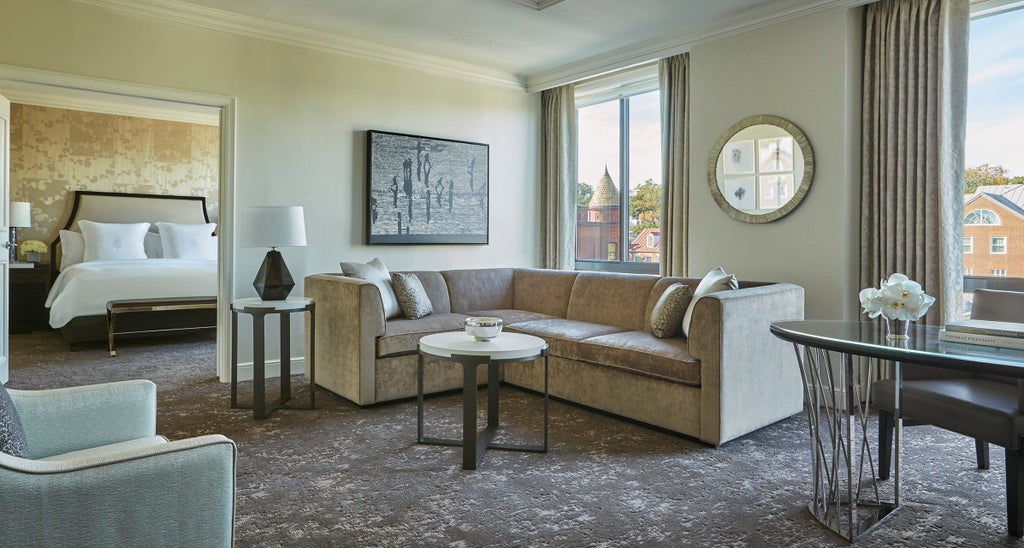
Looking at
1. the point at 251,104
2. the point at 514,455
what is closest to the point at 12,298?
the point at 251,104

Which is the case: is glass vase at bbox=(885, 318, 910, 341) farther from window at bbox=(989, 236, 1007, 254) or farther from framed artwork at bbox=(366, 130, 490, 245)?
framed artwork at bbox=(366, 130, 490, 245)

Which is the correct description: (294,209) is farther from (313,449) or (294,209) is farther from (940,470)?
(940,470)

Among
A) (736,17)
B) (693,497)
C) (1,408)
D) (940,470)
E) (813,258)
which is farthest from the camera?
(736,17)

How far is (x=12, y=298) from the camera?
6664 millimetres

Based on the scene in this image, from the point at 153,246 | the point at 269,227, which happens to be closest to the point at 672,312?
the point at 269,227

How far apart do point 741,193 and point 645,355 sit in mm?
1655

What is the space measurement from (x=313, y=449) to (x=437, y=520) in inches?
41.8

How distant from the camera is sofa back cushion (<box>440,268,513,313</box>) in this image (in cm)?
507

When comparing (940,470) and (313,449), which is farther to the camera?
(313,449)

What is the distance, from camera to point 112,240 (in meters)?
7.12

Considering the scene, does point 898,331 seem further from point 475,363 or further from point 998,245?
point 998,245

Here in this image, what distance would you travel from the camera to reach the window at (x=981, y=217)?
357cm

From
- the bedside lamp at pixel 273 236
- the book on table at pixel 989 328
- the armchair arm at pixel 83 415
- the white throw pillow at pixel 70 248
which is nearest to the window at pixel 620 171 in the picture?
the bedside lamp at pixel 273 236

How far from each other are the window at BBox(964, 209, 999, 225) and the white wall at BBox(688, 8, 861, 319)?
568mm
